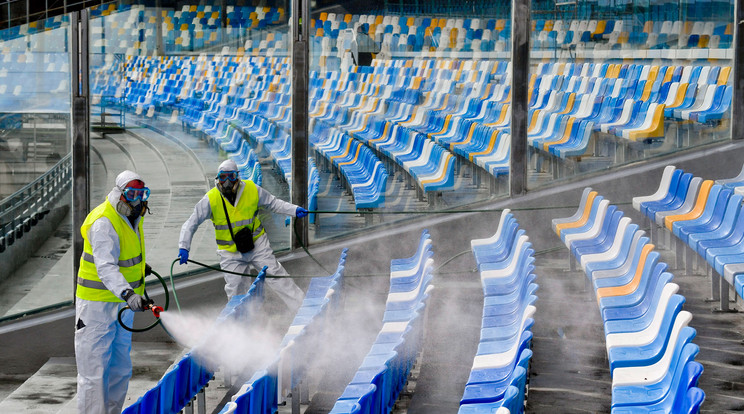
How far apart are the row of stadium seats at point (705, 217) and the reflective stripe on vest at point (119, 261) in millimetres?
2874

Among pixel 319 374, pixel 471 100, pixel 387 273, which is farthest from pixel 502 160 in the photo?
pixel 319 374

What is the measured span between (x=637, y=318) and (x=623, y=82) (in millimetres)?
3777

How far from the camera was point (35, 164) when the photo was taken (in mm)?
7000

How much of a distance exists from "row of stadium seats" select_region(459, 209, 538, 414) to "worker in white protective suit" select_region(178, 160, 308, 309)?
50.0 inches

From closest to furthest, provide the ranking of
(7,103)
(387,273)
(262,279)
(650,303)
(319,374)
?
1. (650,303)
2. (319,374)
3. (262,279)
4. (7,103)
5. (387,273)

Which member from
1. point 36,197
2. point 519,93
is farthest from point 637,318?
point 36,197

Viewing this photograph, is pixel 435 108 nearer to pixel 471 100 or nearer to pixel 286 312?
pixel 471 100

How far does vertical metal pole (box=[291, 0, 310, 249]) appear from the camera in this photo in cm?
745

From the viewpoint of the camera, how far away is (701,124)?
7.55m

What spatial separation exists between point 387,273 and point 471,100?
155 cm

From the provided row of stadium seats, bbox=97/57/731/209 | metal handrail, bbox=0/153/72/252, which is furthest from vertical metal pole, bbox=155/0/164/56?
metal handrail, bbox=0/153/72/252

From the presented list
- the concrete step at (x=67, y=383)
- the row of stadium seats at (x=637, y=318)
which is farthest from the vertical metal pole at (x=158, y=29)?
the row of stadium seats at (x=637, y=318)

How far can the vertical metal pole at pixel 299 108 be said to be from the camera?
745 centimetres

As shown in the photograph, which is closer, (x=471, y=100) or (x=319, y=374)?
(x=319, y=374)
